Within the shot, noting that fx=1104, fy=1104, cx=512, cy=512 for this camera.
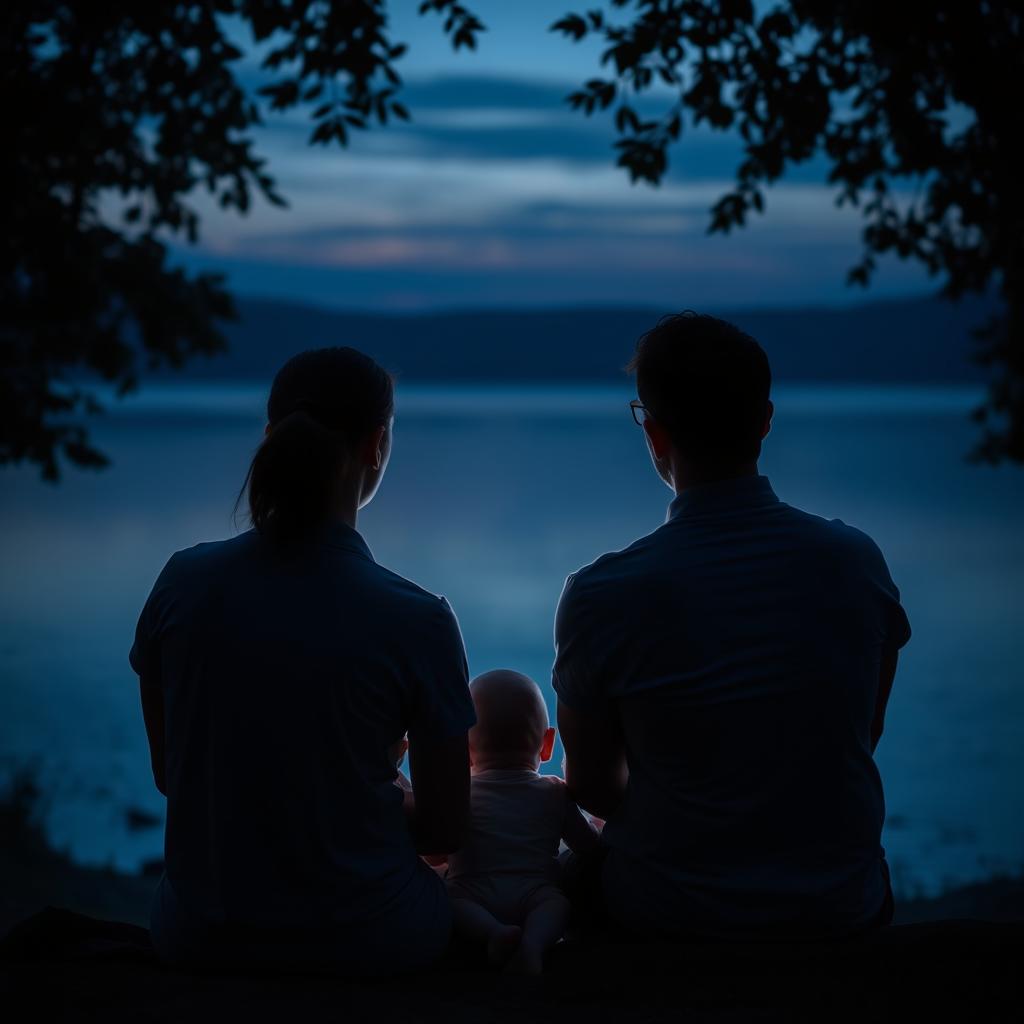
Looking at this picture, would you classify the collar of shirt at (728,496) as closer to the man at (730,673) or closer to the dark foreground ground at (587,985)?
the man at (730,673)

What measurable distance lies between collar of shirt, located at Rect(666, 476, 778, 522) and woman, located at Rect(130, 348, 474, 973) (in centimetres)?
55

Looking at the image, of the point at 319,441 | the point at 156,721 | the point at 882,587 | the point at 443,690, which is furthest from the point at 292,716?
the point at 882,587

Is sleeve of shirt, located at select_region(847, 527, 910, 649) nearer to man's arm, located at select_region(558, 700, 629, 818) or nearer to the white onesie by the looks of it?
man's arm, located at select_region(558, 700, 629, 818)

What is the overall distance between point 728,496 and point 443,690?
0.70 m

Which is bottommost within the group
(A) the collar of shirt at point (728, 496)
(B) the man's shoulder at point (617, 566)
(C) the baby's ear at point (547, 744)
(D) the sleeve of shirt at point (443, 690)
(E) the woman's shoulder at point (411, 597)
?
(C) the baby's ear at point (547, 744)

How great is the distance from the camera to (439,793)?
7.17 feet

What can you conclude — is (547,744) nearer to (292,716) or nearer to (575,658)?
Answer: (575,658)

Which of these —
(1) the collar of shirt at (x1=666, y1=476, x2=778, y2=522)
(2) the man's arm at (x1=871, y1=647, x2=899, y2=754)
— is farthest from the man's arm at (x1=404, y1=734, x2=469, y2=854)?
(2) the man's arm at (x1=871, y1=647, x2=899, y2=754)

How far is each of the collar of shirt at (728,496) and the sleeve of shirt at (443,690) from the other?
53 centimetres

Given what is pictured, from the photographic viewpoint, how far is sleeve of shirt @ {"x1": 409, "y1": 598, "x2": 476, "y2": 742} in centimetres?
210

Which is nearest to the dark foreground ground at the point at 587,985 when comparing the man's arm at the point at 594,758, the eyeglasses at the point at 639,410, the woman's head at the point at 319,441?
the man's arm at the point at 594,758

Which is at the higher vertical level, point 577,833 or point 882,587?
point 882,587

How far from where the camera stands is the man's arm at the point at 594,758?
2270 millimetres

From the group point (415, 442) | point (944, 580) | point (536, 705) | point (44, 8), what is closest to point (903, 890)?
point (536, 705)
